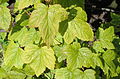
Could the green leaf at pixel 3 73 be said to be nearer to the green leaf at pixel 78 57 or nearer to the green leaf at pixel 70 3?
the green leaf at pixel 78 57

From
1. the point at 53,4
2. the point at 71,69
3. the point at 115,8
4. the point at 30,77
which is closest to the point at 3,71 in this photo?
the point at 30,77

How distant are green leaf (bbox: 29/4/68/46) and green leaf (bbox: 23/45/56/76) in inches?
11.1

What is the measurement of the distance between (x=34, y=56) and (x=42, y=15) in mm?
374

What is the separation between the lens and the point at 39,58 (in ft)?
5.90

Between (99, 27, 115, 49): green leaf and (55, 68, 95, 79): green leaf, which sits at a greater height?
(99, 27, 115, 49): green leaf

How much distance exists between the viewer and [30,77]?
2.15m

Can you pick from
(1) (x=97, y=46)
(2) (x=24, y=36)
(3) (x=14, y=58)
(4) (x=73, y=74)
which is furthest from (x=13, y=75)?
(1) (x=97, y=46)

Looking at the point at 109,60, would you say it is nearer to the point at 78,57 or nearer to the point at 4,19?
the point at 78,57

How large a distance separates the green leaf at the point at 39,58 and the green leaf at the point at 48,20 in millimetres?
282

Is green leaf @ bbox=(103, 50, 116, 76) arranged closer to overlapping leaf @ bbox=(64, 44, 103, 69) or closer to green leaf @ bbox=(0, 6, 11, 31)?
overlapping leaf @ bbox=(64, 44, 103, 69)

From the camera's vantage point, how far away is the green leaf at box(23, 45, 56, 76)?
179 centimetres

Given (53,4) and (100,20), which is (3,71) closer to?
(53,4)

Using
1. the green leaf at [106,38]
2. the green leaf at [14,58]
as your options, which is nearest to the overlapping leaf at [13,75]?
the green leaf at [14,58]

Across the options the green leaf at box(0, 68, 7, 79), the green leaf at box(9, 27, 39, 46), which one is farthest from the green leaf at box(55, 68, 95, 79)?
the green leaf at box(0, 68, 7, 79)
